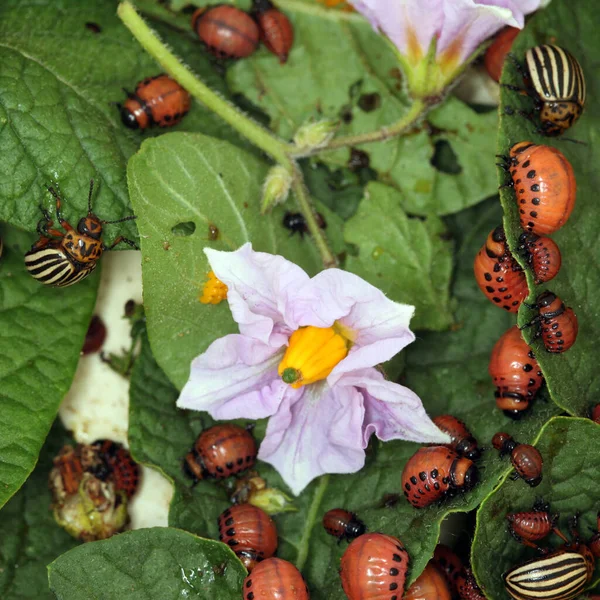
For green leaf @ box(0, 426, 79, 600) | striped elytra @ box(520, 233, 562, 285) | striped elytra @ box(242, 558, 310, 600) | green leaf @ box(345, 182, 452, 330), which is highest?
striped elytra @ box(520, 233, 562, 285)

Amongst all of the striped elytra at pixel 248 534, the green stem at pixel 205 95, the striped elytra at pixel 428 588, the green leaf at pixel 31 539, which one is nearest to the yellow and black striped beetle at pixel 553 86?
the green stem at pixel 205 95

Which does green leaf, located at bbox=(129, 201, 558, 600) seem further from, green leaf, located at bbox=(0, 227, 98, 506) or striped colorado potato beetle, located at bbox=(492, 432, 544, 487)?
green leaf, located at bbox=(0, 227, 98, 506)

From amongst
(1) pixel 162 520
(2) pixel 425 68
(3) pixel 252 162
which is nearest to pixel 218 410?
(1) pixel 162 520

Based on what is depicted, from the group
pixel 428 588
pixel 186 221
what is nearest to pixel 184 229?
pixel 186 221

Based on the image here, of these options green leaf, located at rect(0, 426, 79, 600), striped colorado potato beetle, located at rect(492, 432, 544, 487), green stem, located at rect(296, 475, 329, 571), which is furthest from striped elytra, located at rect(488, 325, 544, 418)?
green leaf, located at rect(0, 426, 79, 600)

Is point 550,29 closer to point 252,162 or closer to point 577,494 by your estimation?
point 252,162

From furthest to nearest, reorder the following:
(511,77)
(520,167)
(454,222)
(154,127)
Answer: (454,222) < (154,127) < (511,77) < (520,167)

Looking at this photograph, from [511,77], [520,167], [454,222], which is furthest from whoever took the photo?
[454,222]

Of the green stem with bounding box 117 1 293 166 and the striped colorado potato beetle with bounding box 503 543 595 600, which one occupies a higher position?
the green stem with bounding box 117 1 293 166
